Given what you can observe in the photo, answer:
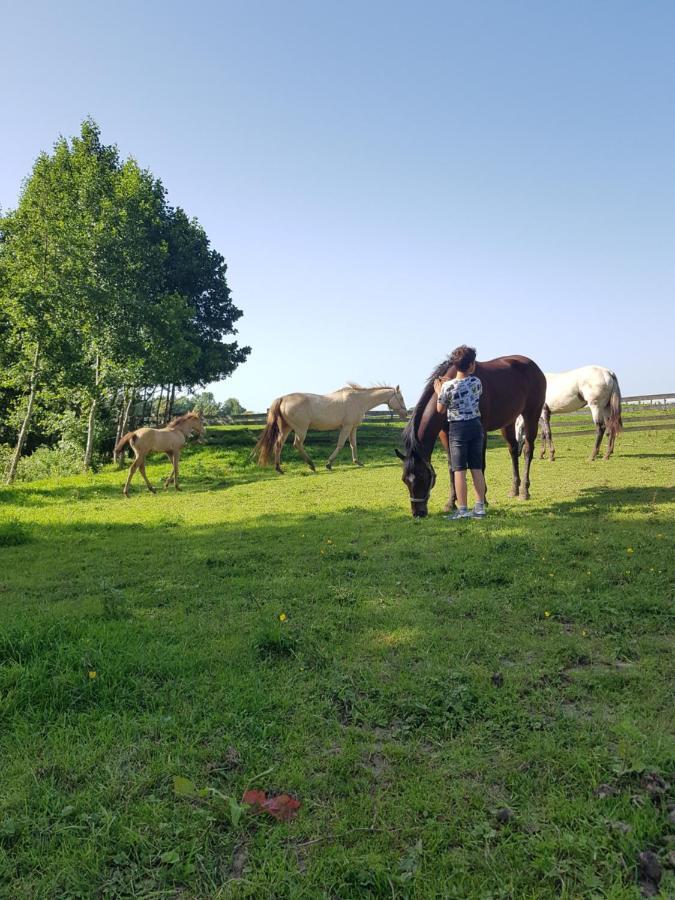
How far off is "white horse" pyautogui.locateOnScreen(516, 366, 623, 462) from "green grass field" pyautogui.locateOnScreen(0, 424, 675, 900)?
10.2 m

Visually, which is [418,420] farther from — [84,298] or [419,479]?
[84,298]

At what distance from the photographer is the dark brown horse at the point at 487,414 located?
8.34m

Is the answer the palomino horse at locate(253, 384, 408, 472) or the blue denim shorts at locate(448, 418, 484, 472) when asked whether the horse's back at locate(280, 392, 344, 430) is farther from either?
the blue denim shorts at locate(448, 418, 484, 472)

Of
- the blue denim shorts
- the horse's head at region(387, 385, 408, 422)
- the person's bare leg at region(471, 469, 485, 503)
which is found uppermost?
the horse's head at region(387, 385, 408, 422)

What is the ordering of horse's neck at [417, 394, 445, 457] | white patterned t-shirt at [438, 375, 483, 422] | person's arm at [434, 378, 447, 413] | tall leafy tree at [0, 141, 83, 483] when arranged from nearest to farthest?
white patterned t-shirt at [438, 375, 483, 422] → person's arm at [434, 378, 447, 413] → horse's neck at [417, 394, 445, 457] → tall leafy tree at [0, 141, 83, 483]

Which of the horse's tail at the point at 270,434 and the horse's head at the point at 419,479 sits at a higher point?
the horse's tail at the point at 270,434

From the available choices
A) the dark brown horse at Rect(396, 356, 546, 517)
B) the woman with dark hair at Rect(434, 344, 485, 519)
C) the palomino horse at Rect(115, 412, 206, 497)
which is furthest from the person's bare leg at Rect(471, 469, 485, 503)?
the palomino horse at Rect(115, 412, 206, 497)

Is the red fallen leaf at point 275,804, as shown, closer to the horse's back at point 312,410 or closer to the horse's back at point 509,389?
the horse's back at point 509,389

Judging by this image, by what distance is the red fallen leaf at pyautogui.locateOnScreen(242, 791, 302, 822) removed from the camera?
2170mm

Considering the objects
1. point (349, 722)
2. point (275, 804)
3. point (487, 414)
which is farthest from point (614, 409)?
point (275, 804)

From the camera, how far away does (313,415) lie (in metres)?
16.6

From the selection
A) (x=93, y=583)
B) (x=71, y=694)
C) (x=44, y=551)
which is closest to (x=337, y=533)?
(x=93, y=583)

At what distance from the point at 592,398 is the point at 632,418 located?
8.59m

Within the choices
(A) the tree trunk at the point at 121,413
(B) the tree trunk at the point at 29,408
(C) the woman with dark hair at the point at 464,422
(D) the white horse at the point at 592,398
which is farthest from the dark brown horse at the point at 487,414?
(A) the tree trunk at the point at 121,413
